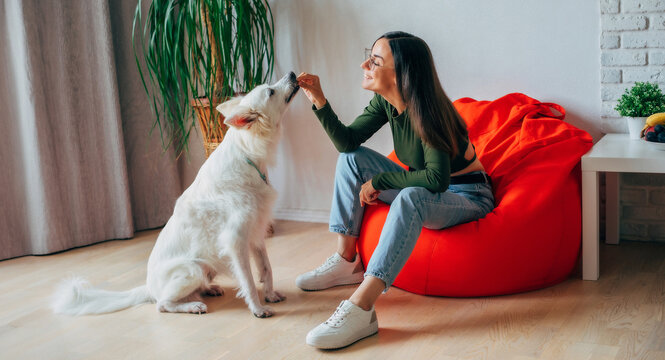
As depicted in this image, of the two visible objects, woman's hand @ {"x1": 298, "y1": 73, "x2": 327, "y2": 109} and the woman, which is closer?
the woman

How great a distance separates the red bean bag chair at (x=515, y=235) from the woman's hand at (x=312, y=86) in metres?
0.44

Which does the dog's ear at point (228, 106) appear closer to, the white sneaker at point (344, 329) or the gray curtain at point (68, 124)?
the white sneaker at point (344, 329)

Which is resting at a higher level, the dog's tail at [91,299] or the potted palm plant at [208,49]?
the potted palm plant at [208,49]

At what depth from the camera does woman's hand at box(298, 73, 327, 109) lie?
2207 mm

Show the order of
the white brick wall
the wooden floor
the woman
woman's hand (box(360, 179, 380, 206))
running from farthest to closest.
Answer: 1. the white brick wall
2. woman's hand (box(360, 179, 380, 206))
3. the woman
4. the wooden floor

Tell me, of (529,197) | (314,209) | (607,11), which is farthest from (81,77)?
(607,11)

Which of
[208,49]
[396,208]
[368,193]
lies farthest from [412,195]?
[208,49]

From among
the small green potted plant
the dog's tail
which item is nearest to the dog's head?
the dog's tail

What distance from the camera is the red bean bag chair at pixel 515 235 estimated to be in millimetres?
2148

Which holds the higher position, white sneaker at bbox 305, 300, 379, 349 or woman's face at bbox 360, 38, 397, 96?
woman's face at bbox 360, 38, 397, 96

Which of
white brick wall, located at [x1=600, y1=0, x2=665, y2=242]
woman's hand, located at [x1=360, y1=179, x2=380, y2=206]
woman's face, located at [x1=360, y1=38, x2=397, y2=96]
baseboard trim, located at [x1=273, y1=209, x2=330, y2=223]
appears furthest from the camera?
baseboard trim, located at [x1=273, y1=209, x2=330, y2=223]

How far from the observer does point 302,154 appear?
3.55 meters

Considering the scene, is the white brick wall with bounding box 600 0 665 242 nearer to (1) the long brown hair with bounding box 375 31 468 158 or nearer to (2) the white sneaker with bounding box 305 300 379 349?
(1) the long brown hair with bounding box 375 31 468 158

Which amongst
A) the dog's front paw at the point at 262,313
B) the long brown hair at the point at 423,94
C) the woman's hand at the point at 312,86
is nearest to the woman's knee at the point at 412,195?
the long brown hair at the point at 423,94
